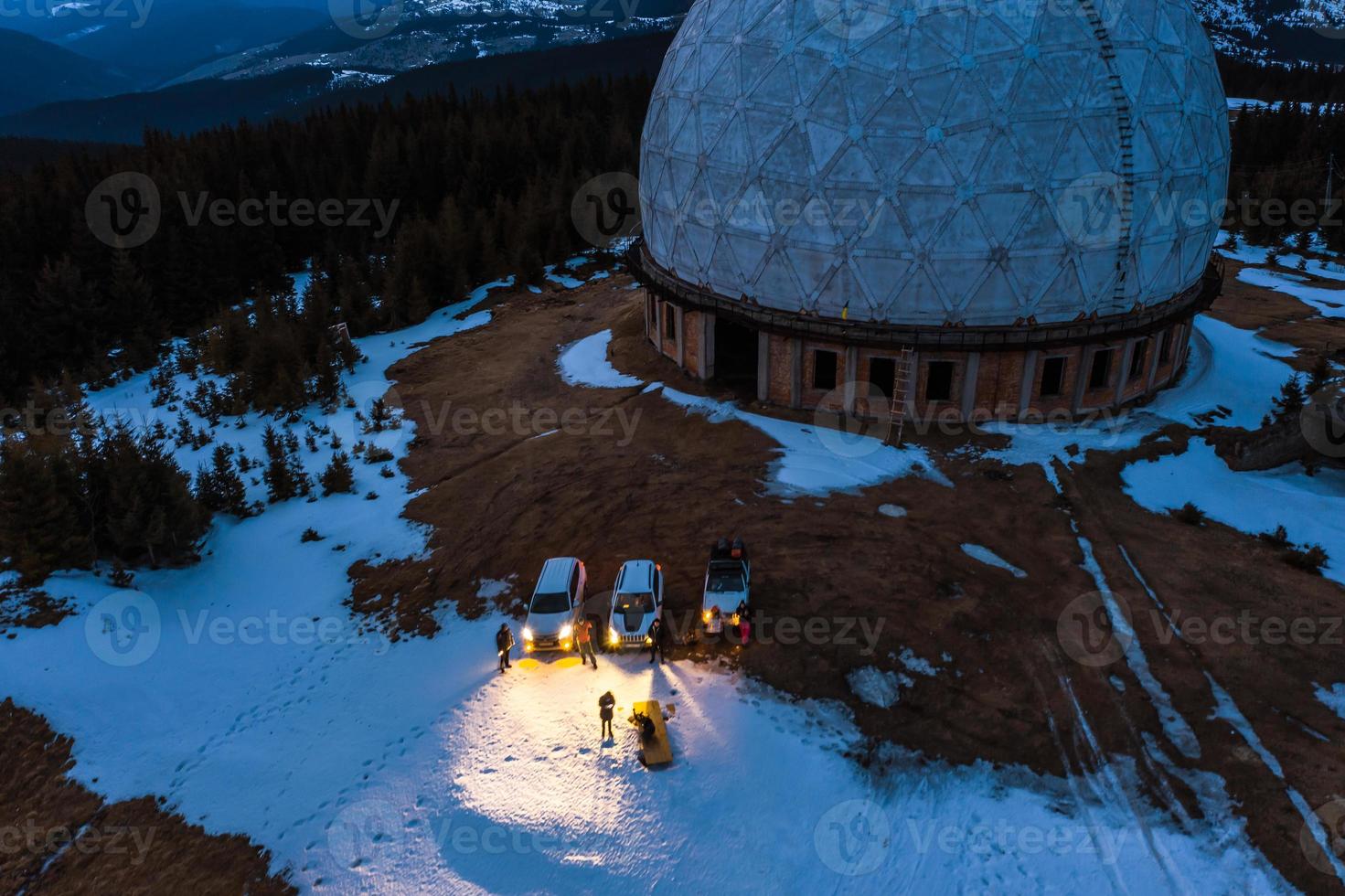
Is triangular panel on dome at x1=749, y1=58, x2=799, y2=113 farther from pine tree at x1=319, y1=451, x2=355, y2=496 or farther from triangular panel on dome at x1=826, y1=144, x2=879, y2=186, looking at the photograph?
pine tree at x1=319, y1=451, x2=355, y2=496

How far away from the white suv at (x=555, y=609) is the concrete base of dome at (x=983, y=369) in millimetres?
13001

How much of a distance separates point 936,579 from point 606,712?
920 cm

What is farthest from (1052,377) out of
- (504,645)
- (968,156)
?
(504,645)

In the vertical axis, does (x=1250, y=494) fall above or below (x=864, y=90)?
below

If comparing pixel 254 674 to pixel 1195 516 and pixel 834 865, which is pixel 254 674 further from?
pixel 1195 516

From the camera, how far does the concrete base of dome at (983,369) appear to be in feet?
84.1

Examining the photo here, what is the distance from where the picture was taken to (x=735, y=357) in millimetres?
32875

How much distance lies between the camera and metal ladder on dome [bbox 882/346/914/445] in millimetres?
25453

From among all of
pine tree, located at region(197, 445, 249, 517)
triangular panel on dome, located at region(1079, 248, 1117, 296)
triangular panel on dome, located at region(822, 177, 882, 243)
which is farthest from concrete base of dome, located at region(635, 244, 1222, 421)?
pine tree, located at region(197, 445, 249, 517)

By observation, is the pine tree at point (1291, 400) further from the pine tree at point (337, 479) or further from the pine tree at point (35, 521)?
the pine tree at point (35, 521)

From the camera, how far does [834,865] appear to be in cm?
1233

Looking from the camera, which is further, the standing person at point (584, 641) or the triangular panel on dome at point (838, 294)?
the triangular panel on dome at point (838, 294)

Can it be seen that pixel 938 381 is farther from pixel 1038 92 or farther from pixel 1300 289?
pixel 1300 289

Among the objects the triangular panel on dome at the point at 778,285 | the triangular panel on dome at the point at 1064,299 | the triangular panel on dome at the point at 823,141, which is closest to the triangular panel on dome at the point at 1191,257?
the triangular panel on dome at the point at 1064,299
